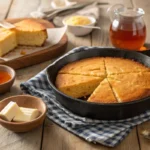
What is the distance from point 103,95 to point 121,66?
0.19m

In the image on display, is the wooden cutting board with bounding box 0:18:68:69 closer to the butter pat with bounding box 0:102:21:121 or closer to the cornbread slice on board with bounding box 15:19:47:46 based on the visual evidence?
the cornbread slice on board with bounding box 15:19:47:46

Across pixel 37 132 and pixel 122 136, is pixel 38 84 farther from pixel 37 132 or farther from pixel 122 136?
pixel 122 136

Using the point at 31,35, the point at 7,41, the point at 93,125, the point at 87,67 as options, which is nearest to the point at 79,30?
the point at 31,35

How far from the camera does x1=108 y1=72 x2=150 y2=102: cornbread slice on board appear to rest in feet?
3.47

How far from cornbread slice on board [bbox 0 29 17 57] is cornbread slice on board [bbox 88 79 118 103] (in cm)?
51

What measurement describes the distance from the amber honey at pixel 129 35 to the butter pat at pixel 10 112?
21.5 inches

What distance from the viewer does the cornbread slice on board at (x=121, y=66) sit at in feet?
3.94

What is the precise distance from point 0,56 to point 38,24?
0.75ft

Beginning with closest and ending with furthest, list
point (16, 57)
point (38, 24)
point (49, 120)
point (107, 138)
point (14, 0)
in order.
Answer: point (107, 138)
point (49, 120)
point (16, 57)
point (38, 24)
point (14, 0)

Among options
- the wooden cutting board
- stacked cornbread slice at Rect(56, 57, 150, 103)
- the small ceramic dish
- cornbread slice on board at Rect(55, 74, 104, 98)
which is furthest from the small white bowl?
the small ceramic dish

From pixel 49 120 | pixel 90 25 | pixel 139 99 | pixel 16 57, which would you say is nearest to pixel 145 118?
pixel 139 99

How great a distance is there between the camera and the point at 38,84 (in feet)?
4.14

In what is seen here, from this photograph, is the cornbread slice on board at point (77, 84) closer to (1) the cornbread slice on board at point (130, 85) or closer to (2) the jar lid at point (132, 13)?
(1) the cornbread slice on board at point (130, 85)

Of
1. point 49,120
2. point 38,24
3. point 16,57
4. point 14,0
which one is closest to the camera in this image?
point 49,120
